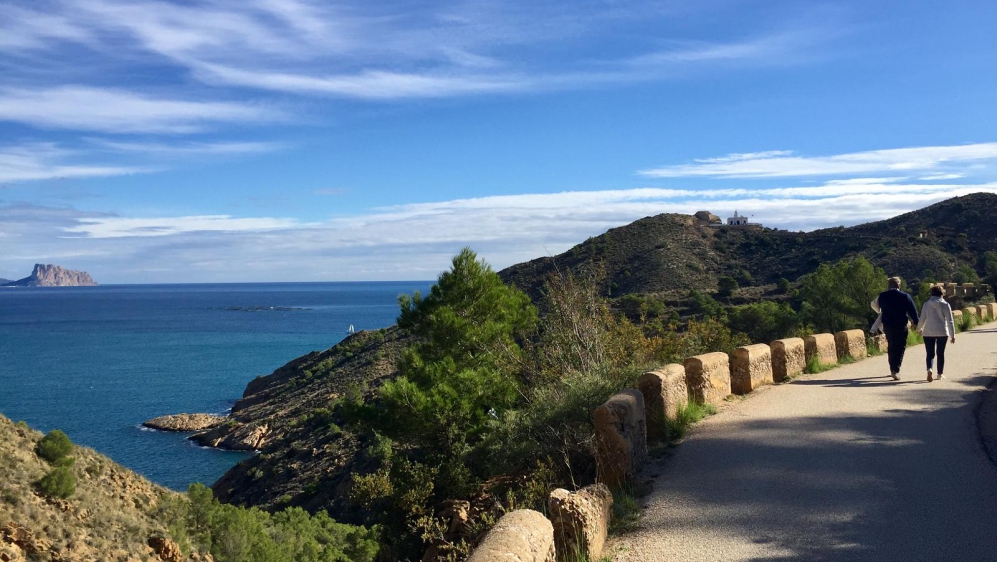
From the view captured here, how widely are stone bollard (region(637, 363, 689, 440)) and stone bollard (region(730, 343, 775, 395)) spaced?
263 cm

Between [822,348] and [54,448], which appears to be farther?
[54,448]

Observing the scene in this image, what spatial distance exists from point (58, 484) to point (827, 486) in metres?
18.6

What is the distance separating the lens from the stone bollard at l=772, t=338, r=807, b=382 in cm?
1221

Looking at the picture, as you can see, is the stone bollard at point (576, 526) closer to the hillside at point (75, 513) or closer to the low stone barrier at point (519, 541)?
the low stone barrier at point (519, 541)

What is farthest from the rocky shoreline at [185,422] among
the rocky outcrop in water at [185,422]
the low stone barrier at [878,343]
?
the low stone barrier at [878,343]

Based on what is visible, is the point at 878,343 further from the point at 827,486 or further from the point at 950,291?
the point at 950,291

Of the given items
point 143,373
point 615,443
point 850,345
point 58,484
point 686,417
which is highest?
point 850,345

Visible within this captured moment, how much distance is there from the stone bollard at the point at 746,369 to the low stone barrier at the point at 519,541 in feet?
22.0

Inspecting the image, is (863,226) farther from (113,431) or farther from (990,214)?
(113,431)

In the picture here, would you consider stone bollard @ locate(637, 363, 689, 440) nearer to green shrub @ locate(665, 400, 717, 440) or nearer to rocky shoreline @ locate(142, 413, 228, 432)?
green shrub @ locate(665, 400, 717, 440)

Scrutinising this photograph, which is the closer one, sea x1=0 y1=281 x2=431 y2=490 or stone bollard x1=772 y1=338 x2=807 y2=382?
stone bollard x1=772 y1=338 x2=807 y2=382

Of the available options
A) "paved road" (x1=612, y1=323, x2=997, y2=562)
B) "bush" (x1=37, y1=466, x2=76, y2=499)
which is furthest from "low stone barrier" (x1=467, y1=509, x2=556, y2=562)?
"bush" (x1=37, y1=466, x2=76, y2=499)

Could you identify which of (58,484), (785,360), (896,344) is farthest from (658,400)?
(58,484)

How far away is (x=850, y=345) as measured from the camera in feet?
48.1
